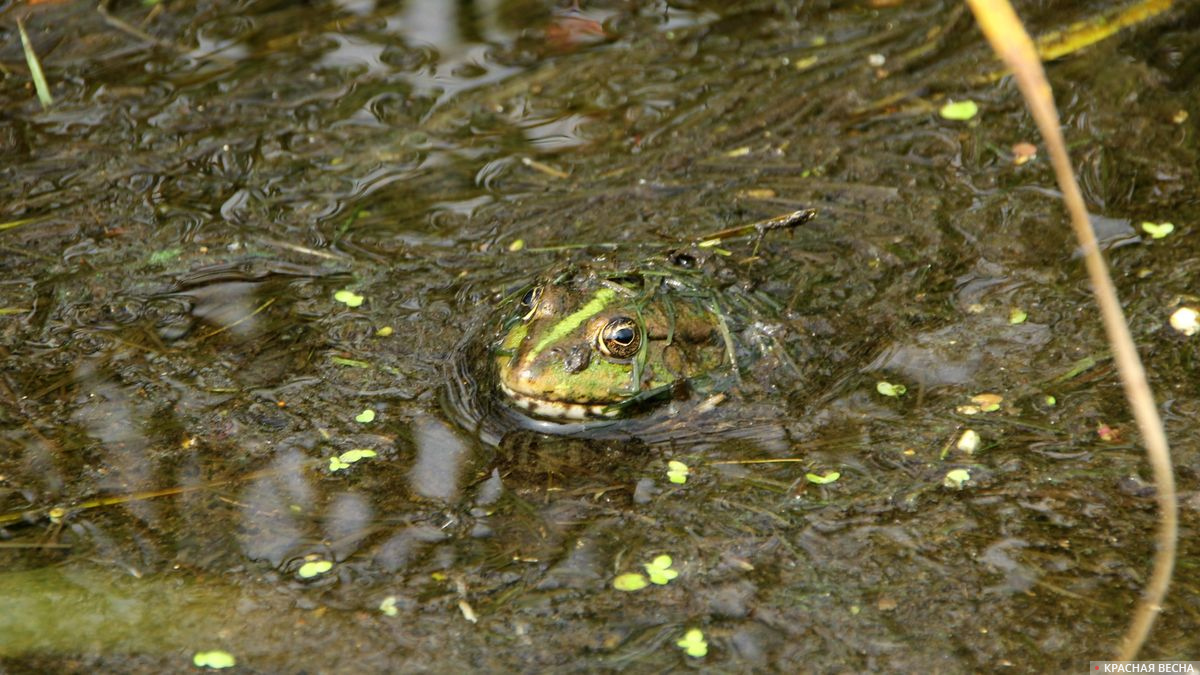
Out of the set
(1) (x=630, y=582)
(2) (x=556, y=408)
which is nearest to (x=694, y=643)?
(1) (x=630, y=582)

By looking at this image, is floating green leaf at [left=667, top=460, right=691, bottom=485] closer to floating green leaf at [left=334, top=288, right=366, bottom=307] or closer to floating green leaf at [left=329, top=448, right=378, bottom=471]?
floating green leaf at [left=329, top=448, right=378, bottom=471]

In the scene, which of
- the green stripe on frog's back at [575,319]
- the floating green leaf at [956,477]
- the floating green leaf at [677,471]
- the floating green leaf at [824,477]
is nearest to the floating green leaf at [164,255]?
the green stripe on frog's back at [575,319]

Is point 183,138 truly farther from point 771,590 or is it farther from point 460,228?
point 771,590

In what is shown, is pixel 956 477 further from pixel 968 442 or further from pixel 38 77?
pixel 38 77

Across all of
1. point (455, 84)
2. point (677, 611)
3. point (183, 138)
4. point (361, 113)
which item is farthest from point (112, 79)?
point (677, 611)

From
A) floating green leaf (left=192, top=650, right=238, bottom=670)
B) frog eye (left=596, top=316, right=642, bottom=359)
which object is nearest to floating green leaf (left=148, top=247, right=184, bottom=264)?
frog eye (left=596, top=316, right=642, bottom=359)

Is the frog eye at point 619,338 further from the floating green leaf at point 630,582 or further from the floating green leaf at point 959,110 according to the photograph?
the floating green leaf at point 959,110

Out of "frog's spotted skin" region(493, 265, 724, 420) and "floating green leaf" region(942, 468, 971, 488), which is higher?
"frog's spotted skin" region(493, 265, 724, 420)
